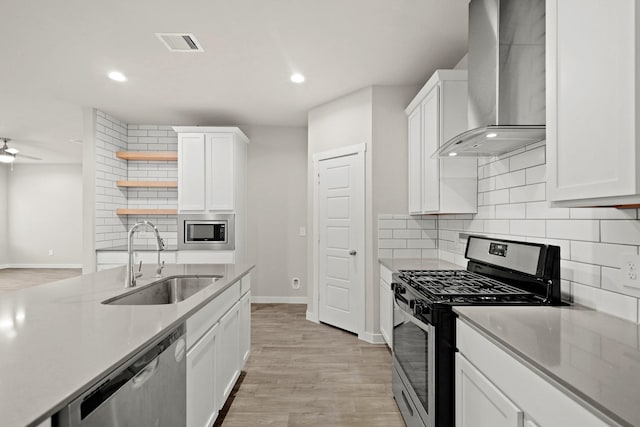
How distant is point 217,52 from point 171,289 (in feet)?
6.64

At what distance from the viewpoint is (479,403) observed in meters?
1.38

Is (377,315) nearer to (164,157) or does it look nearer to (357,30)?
(357,30)

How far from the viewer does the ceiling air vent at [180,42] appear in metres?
2.87

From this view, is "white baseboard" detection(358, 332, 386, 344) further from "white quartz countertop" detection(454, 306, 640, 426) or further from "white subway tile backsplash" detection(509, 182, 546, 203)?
"white quartz countertop" detection(454, 306, 640, 426)

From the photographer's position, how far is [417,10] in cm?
254

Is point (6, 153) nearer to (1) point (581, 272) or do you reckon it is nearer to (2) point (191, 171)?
(2) point (191, 171)

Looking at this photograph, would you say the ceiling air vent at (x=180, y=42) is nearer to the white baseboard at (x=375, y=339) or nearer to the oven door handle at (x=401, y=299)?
the oven door handle at (x=401, y=299)

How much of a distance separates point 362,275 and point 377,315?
1.44 ft

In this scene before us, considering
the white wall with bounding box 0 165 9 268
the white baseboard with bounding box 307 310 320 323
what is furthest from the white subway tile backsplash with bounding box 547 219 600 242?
the white wall with bounding box 0 165 9 268

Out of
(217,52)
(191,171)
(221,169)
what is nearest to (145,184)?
(191,171)

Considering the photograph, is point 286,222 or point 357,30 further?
point 286,222

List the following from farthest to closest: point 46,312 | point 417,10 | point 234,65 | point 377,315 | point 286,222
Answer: point 286,222 → point 377,315 → point 234,65 → point 417,10 → point 46,312

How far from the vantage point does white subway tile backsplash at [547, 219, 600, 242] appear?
160 cm

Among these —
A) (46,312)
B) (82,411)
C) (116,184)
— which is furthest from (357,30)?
(116,184)
